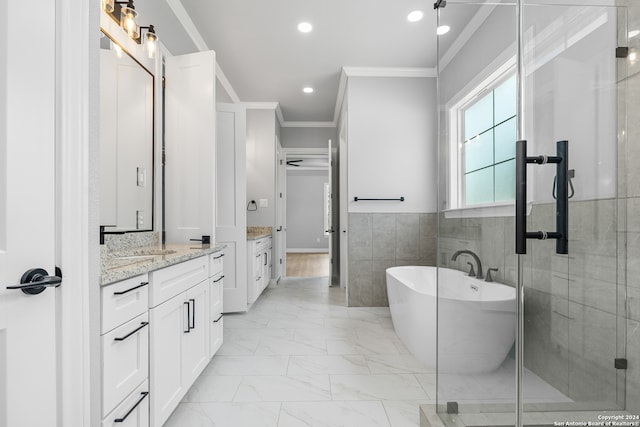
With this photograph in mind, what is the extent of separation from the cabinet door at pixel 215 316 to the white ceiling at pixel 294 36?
187 cm

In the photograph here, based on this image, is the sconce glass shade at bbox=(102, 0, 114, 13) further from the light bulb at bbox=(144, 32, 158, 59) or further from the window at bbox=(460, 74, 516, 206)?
the window at bbox=(460, 74, 516, 206)

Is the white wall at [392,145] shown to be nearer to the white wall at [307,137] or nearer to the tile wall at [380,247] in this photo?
Answer: the tile wall at [380,247]

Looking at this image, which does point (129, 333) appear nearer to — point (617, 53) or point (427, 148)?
point (617, 53)

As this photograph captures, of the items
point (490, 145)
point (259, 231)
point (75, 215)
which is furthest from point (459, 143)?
point (259, 231)

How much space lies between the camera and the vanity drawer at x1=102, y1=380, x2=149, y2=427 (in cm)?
108

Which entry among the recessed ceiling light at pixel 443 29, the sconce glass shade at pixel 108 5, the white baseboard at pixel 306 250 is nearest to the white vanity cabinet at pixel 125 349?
the sconce glass shade at pixel 108 5

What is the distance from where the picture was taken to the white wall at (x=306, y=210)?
9.92m

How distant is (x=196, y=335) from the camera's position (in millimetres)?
1799

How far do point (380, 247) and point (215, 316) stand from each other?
204 cm

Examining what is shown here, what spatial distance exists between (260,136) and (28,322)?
162 inches

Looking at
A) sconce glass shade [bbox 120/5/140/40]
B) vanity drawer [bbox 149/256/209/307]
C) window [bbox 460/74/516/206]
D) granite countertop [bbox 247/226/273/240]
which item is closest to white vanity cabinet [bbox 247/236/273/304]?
granite countertop [bbox 247/226/273/240]

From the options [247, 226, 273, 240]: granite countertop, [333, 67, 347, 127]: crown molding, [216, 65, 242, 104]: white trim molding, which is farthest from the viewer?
[247, 226, 273, 240]: granite countertop

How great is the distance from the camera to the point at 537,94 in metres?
1.06

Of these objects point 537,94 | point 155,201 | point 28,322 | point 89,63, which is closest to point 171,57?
point 155,201
